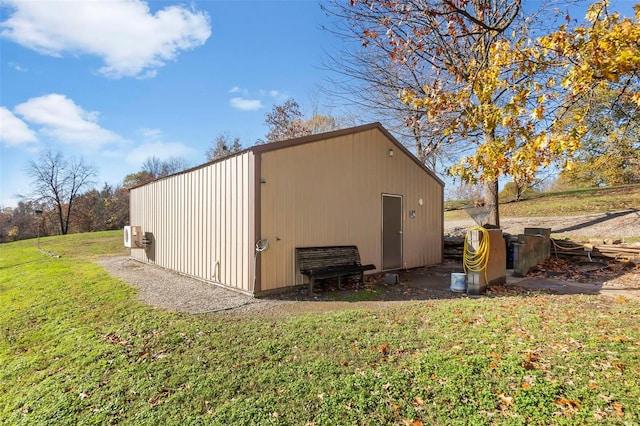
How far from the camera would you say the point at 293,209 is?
22.4 feet

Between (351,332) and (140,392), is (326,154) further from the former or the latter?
(140,392)

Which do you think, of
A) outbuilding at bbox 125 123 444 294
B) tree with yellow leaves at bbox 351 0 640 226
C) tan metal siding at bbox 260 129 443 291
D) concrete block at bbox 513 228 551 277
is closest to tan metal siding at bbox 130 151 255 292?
outbuilding at bbox 125 123 444 294

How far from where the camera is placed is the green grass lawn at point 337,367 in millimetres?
2635

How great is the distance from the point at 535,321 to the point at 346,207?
440 centimetres

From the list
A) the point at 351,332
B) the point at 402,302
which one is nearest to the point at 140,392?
the point at 351,332

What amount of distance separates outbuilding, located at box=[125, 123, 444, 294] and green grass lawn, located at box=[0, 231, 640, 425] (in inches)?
71.9

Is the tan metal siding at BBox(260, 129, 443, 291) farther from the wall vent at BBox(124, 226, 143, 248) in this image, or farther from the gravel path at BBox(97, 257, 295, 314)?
the wall vent at BBox(124, 226, 143, 248)

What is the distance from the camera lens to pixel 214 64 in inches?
419

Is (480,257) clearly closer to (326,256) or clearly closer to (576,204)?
(326,256)

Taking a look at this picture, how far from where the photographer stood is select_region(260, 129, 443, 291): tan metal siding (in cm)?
655

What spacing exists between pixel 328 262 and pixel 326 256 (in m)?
0.14

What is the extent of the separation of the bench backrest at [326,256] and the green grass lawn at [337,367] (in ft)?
6.38

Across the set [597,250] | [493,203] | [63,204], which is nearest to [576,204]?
[493,203]

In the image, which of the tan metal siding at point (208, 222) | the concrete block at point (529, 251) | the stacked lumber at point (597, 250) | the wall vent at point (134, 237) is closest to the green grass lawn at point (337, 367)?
the tan metal siding at point (208, 222)
